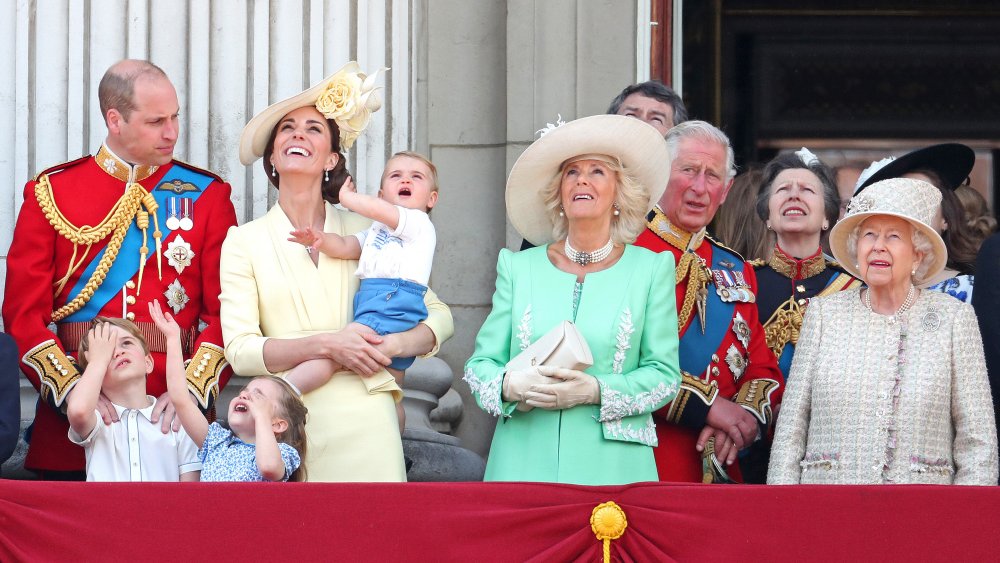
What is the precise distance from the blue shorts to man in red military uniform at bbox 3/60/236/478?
0.44m

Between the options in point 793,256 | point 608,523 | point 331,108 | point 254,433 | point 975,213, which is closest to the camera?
point 608,523

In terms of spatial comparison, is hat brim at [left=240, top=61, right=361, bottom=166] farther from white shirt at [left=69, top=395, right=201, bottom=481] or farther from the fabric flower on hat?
white shirt at [left=69, top=395, right=201, bottom=481]

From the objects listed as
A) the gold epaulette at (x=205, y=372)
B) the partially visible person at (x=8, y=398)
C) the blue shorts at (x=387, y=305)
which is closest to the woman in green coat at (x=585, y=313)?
the blue shorts at (x=387, y=305)

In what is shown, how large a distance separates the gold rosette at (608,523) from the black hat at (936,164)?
81.0 inches

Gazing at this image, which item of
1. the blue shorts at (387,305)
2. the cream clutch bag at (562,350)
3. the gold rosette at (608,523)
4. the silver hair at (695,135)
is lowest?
the gold rosette at (608,523)

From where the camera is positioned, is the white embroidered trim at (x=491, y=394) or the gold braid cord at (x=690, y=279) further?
the gold braid cord at (x=690, y=279)

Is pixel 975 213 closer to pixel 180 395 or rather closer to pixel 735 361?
pixel 735 361

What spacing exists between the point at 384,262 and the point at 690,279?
962 mm

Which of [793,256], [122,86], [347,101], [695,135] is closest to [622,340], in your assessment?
[695,135]

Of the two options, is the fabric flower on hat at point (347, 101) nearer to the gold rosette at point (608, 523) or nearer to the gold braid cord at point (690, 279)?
the gold braid cord at point (690, 279)

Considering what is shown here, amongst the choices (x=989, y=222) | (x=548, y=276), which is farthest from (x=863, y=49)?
(x=548, y=276)

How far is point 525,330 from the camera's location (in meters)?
5.46

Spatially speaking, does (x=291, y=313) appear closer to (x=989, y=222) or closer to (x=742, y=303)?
(x=742, y=303)

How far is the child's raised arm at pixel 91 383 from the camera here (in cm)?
530
